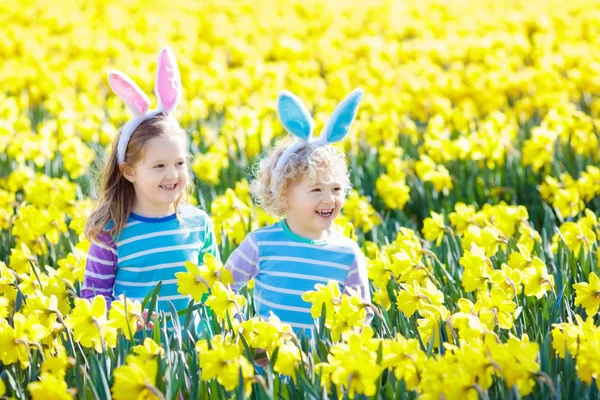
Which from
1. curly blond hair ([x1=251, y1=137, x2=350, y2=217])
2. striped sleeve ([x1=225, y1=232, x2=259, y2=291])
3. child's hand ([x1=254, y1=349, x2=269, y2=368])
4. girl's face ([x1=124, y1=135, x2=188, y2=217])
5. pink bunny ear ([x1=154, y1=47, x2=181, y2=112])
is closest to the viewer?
child's hand ([x1=254, y1=349, x2=269, y2=368])

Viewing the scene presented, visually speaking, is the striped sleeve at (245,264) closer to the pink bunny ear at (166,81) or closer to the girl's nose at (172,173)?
the girl's nose at (172,173)

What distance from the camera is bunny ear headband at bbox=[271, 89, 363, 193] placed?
3035 mm

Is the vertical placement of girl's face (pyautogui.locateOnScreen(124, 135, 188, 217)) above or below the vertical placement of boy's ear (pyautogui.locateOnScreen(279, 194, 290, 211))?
above

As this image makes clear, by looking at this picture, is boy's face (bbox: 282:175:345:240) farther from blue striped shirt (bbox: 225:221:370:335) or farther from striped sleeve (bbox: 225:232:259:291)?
striped sleeve (bbox: 225:232:259:291)

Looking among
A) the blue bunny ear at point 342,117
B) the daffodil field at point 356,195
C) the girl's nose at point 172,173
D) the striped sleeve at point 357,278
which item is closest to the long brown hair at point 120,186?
the girl's nose at point 172,173

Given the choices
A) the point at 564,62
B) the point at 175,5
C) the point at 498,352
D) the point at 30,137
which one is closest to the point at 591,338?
the point at 498,352

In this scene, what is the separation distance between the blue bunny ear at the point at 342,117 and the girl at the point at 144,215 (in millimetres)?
575

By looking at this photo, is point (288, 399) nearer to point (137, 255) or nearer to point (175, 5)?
point (137, 255)

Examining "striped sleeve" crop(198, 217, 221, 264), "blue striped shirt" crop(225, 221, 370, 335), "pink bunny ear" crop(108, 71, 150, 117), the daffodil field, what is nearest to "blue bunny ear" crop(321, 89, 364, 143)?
"blue striped shirt" crop(225, 221, 370, 335)

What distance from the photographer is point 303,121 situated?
305 centimetres

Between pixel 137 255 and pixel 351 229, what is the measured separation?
91cm

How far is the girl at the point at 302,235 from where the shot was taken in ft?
9.82

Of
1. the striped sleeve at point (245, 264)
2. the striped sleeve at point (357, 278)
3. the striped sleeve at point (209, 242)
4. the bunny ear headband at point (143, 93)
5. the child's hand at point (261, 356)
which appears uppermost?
the bunny ear headband at point (143, 93)

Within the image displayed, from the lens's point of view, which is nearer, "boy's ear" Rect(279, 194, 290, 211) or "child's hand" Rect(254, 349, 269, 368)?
"child's hand" Rect(254, 349, 269, 368)
